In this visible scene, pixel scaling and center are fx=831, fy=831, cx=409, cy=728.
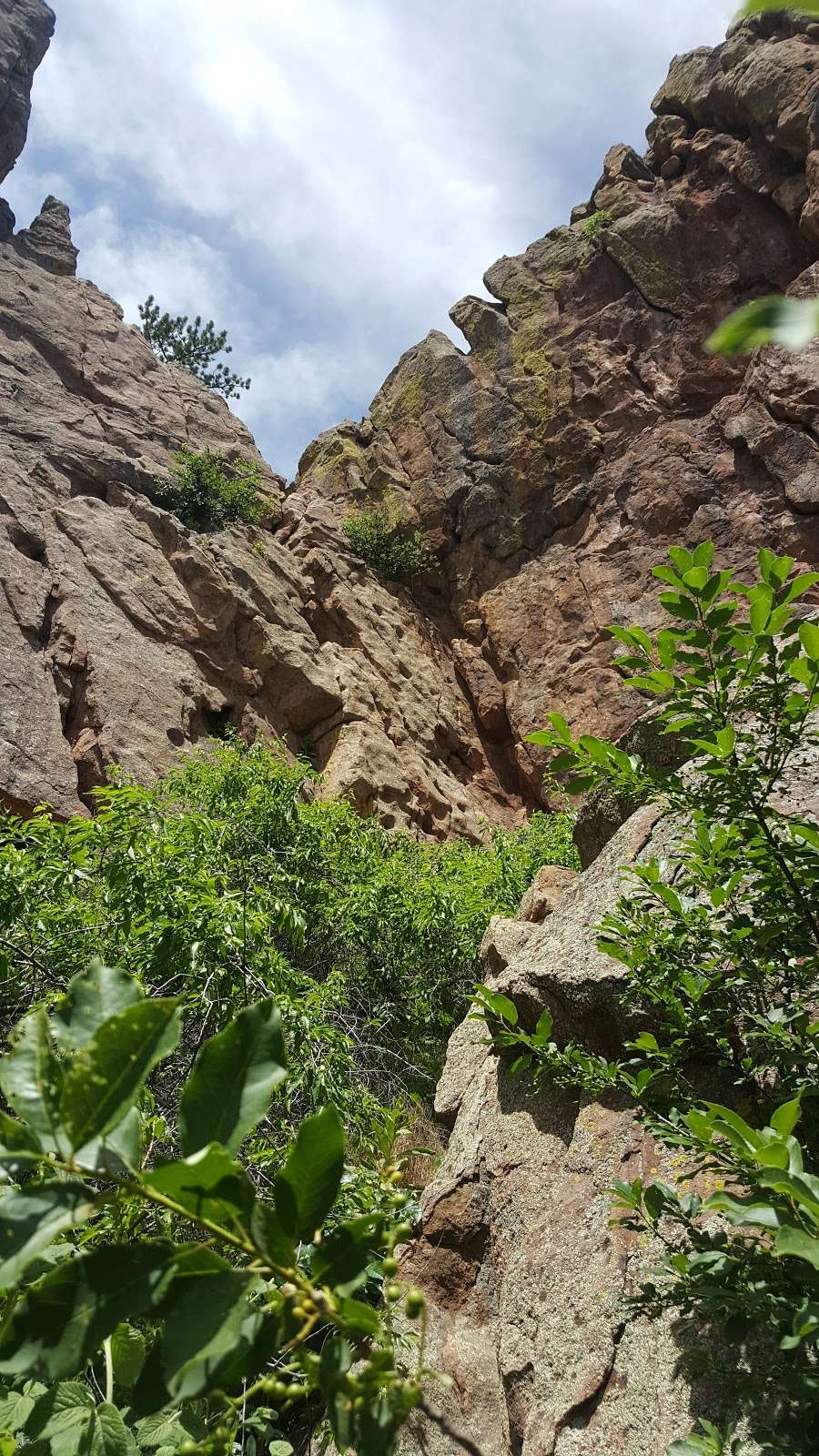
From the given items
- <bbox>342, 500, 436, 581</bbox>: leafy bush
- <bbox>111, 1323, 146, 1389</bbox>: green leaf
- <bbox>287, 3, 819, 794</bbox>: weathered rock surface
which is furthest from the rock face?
<bbox>111, 1323, 146, 1389</bbox>: green leaf

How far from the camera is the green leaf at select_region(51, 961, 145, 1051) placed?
1.95 feet

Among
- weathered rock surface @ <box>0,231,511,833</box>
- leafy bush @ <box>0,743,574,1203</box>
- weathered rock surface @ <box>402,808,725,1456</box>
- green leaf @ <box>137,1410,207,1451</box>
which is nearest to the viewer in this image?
green leaf @ <box>137,1410,207,1451</box>

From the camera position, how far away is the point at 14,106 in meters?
17.9

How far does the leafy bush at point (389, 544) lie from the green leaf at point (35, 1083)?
15.6 m

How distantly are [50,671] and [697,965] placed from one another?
877 cm

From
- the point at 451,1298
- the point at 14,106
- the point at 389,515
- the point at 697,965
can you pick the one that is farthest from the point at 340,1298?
the point at 14,106

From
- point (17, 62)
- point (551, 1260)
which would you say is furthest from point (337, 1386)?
point (17, 62)

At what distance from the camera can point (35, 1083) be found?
0.53 meters

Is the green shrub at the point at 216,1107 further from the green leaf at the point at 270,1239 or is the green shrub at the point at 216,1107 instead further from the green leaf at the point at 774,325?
the green leaf at the point at 774,325

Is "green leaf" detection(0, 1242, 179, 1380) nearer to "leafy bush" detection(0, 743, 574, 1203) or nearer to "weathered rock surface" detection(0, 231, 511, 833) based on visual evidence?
"leafy bush" detection(0, 743, 574, 1203)

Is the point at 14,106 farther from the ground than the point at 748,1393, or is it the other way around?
the point at 14,106

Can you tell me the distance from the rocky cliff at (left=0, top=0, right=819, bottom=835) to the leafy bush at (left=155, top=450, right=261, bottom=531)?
0.46 m

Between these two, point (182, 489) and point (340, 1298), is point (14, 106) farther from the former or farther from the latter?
point (340, 1298)

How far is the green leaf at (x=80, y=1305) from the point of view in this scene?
1.74 feet
